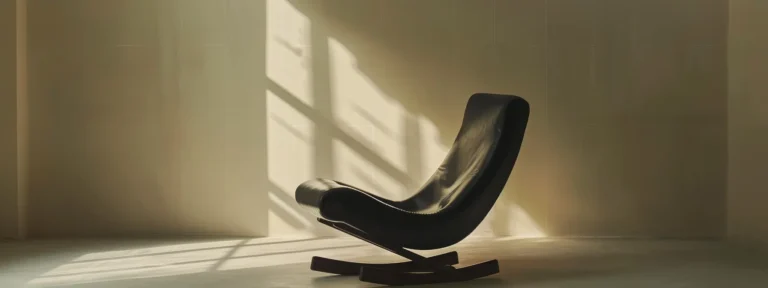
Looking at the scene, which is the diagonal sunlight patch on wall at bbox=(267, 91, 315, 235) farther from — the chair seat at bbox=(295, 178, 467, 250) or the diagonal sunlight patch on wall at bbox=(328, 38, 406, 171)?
the chair seat at bbox=(295, 178, 467, 250)

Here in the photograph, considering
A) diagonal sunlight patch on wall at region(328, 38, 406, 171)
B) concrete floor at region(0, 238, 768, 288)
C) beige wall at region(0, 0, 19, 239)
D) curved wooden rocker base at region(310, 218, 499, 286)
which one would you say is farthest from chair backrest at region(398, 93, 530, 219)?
beige wall at region(0, 0, 19, 239)

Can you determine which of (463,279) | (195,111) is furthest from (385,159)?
(463,279)

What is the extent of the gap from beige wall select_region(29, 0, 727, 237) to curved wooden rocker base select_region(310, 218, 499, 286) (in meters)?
1.28

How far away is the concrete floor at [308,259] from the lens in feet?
12.8

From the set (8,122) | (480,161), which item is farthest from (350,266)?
(8,122)

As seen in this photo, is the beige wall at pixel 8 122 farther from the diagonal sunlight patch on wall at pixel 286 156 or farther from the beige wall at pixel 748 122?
the beige wall at pixel 748 122

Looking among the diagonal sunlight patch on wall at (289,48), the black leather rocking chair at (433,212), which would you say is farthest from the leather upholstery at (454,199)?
the diagonal sunlight patch on wall at (289,48)

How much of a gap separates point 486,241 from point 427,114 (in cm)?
75

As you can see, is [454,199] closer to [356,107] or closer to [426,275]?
[426,275]

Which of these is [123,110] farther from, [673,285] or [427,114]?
[673,285]

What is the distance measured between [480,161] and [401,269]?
55cm

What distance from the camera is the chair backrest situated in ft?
12.5

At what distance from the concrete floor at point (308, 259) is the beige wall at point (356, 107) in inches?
10.0

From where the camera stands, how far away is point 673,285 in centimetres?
380
